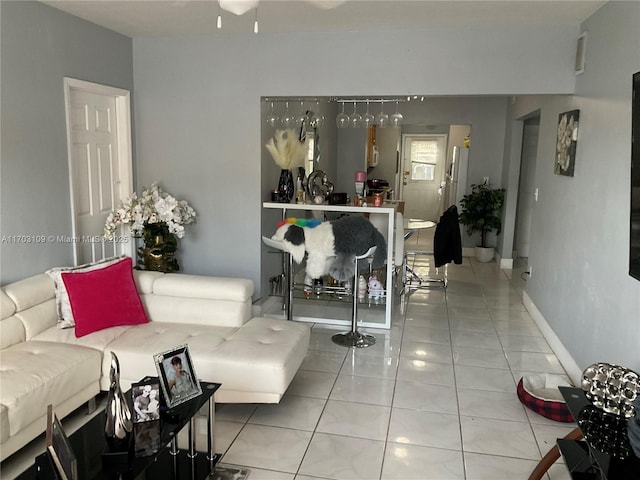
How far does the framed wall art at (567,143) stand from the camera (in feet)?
12.6

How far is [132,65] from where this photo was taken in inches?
184

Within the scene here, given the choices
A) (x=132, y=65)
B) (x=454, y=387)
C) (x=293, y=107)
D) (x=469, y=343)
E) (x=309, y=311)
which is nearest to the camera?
(x=454, y=387)

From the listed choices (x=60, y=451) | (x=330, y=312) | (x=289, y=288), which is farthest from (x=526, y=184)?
(x=60, y=451)

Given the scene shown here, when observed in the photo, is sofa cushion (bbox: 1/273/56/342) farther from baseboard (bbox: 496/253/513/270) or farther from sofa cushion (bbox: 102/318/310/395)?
baseboard (bbox: 496/253/513/270)

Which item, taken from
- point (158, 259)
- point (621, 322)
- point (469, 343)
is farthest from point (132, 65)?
point (621, 322)

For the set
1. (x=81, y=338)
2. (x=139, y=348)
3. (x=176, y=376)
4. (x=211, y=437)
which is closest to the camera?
(x=176, y=376)

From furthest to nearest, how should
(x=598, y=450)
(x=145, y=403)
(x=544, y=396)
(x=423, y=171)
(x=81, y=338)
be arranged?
(x=423, y=171) → (x=544, y=396) → (x=81, y=338) → (x=145, y=403) → (x=598, y=450)

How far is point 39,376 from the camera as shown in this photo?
2553mm

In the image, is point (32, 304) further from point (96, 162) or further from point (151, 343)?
point (96, 162)

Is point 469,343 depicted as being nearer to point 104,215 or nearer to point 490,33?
point 490,33

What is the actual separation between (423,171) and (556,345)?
7972 mm

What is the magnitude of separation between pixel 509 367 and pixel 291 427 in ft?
5.95

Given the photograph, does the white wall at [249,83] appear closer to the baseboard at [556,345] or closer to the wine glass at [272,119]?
the wine glass at [272,119]

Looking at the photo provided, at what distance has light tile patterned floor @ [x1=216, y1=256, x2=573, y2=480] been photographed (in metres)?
2.58
